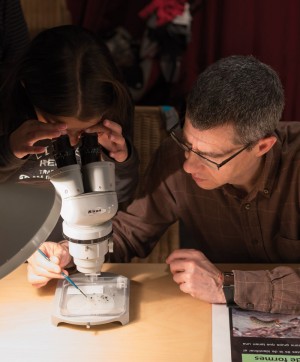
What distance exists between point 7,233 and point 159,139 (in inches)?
68.1

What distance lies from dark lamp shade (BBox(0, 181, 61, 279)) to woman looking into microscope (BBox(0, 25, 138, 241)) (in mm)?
520

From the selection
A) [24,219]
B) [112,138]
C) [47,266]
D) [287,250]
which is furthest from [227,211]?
[24,219]

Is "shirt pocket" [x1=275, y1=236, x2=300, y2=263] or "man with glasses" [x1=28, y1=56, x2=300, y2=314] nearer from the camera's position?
"man with glasses" [x1=28, y1=56, x2=300, y2=314]

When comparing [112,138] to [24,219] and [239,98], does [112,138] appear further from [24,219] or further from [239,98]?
[24,219]

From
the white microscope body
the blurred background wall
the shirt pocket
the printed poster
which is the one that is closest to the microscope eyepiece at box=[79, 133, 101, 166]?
the white microscope body

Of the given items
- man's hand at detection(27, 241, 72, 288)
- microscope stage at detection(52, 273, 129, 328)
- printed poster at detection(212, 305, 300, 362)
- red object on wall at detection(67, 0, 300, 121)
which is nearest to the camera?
printed poster at detection(212, 305, 300, 362)

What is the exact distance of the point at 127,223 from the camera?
1775 millimetres

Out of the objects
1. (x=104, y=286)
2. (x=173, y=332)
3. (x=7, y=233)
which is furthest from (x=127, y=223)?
(x=7, y=233)

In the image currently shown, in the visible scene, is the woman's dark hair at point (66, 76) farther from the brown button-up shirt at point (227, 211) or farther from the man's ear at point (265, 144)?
the man's ear at point (265, 144)

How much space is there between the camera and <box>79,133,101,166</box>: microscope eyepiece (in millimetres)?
1254

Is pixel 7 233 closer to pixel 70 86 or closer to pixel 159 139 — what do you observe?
pixel 70 86

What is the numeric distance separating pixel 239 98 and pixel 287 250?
1.80ft

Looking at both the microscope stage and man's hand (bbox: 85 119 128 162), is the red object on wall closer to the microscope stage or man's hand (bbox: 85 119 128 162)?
man's hand (bbox: 85 119 128 162)

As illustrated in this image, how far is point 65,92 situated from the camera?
5.18 ft
